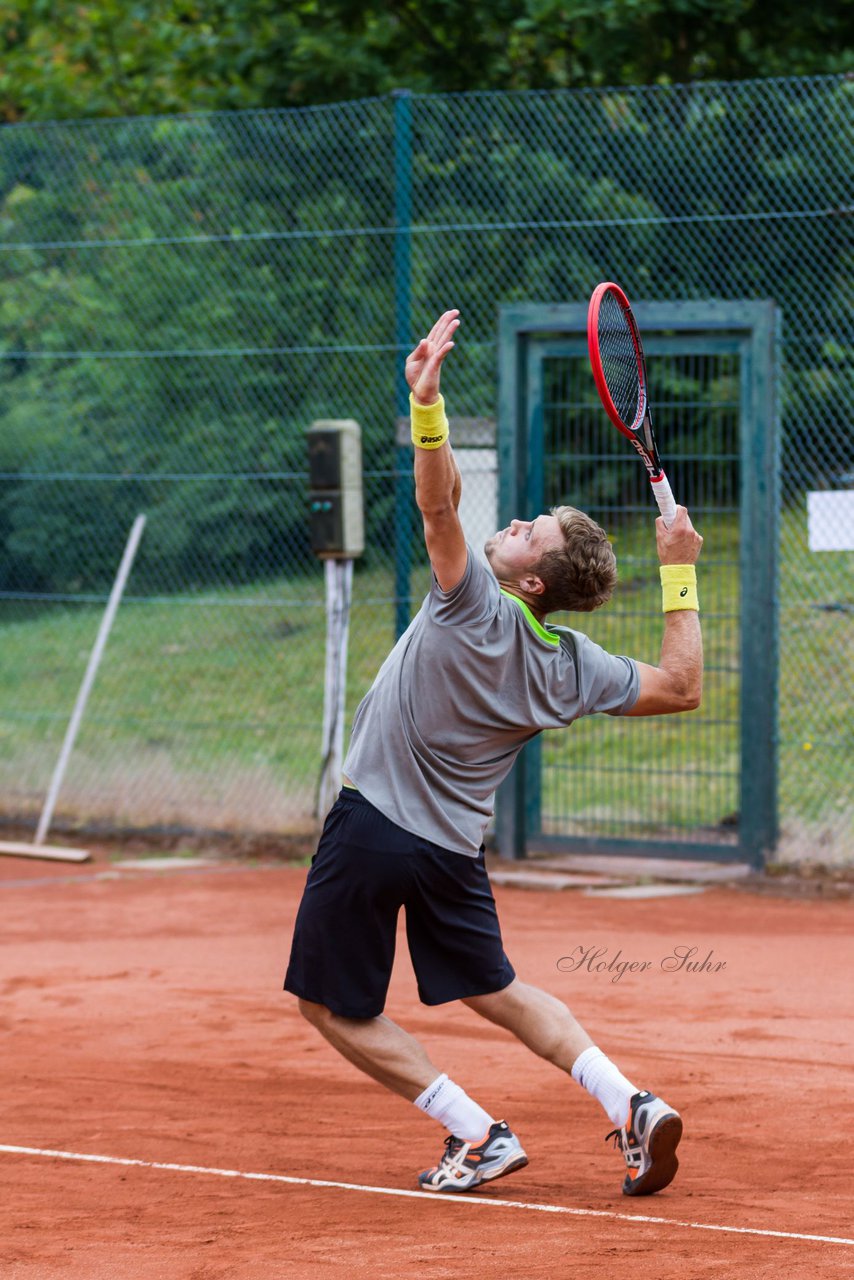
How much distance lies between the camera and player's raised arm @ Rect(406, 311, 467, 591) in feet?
12.5

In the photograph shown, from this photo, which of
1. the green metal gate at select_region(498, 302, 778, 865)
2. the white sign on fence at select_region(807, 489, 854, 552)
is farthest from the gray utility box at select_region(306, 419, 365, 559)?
the white sign on fence at select_region(807, 489, 854, 552)

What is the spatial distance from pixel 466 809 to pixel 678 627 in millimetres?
658

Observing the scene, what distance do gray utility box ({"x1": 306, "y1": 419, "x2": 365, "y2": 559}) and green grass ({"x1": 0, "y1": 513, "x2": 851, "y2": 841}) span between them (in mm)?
508

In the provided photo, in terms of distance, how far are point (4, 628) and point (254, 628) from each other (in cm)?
149

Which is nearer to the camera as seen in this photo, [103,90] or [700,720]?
[700,720]

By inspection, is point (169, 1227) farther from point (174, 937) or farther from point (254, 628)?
point (254, 628)

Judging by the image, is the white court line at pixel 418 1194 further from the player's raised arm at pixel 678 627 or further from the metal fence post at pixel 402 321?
the metal fence post at pixel 402 321

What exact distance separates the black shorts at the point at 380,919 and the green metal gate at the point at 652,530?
418cm

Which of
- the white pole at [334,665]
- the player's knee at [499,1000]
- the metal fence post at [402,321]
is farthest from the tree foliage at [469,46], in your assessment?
the player's knee at [499,1000]

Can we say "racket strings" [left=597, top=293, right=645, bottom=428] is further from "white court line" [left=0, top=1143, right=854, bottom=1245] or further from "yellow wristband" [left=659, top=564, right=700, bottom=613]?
"white court line" [left=0, top=1143, right=854, bottom=1245]

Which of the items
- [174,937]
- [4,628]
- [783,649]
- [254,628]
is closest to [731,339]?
[783,649]

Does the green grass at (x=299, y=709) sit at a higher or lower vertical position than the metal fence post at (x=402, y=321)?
lower

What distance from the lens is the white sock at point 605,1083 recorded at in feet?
13.7

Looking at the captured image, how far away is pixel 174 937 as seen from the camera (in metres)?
7.53
